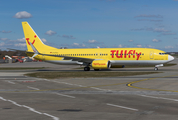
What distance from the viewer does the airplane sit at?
164 ft

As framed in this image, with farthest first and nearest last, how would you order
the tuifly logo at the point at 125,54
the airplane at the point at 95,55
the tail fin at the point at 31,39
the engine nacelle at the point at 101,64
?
the tail fin at the point at 31,39, the tuifly logo at the point at 125,54, the airplane at the point at 95,55, the engine nacelle at the point at 101,64

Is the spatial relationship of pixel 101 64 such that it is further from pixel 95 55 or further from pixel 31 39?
pixel 31 39

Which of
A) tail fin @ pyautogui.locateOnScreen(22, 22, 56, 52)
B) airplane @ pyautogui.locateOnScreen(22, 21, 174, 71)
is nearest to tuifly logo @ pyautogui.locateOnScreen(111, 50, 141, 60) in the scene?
airplane @ pyautogui.locateOnScreen(22, 21, 174, 71)

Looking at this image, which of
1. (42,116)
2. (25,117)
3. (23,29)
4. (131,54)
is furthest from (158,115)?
(23,29)

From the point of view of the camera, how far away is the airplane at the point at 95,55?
1967 inches

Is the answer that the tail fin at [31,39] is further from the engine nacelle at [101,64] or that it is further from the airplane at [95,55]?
the engine nacelle at [101,64]

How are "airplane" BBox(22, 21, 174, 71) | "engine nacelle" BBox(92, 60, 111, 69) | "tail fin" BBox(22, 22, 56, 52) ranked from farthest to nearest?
1. "tail fin" BBox(22, 22, 56, 52)
2. "airplane" BBox(22, 21, 174, 71)
3. "engine nacelle" BBox(92, 60, 111, 69)

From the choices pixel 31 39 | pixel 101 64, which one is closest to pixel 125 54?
pixel 101 64


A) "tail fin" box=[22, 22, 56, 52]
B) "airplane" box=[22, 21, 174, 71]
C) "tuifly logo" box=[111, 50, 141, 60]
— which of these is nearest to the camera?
"airplane" box=[22, 21, 174, 71]

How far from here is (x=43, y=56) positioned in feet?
187

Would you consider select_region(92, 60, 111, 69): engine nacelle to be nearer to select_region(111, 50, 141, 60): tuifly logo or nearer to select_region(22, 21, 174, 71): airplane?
select_region(22, 21, 174, 71): airplane

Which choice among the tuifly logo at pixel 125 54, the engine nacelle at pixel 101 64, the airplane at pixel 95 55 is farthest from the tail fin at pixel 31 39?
the tuifly logo at pixel 125 54

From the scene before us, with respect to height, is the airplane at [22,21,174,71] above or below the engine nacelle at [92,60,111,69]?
above

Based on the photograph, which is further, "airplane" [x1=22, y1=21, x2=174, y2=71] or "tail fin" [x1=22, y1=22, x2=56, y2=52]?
"tail fin" [x1=22, y1=22, x2=56, y2=52]
